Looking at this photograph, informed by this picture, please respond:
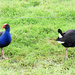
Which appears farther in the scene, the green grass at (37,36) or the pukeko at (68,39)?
the pukeko at (68,39)

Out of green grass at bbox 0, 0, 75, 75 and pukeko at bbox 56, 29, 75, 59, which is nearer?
green grass at bbox 0, 0, 75, 75

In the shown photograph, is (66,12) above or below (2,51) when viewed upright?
above

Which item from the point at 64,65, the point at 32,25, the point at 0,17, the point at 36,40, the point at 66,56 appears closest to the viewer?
the point at 64,65

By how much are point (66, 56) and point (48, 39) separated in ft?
3.37

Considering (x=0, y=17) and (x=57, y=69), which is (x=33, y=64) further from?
(x=0, y=17)

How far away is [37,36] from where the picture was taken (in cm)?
479

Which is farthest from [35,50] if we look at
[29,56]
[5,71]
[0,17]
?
[0,17]

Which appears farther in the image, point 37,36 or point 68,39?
point 37,36

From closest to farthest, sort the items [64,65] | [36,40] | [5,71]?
[5,71]
[64,65]
[36,40]

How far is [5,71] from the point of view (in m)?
3.36

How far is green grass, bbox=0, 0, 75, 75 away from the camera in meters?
3.55

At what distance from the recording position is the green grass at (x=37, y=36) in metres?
3.55

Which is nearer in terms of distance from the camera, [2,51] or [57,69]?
[57,69]

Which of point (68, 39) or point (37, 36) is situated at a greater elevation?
point (68, 39)
